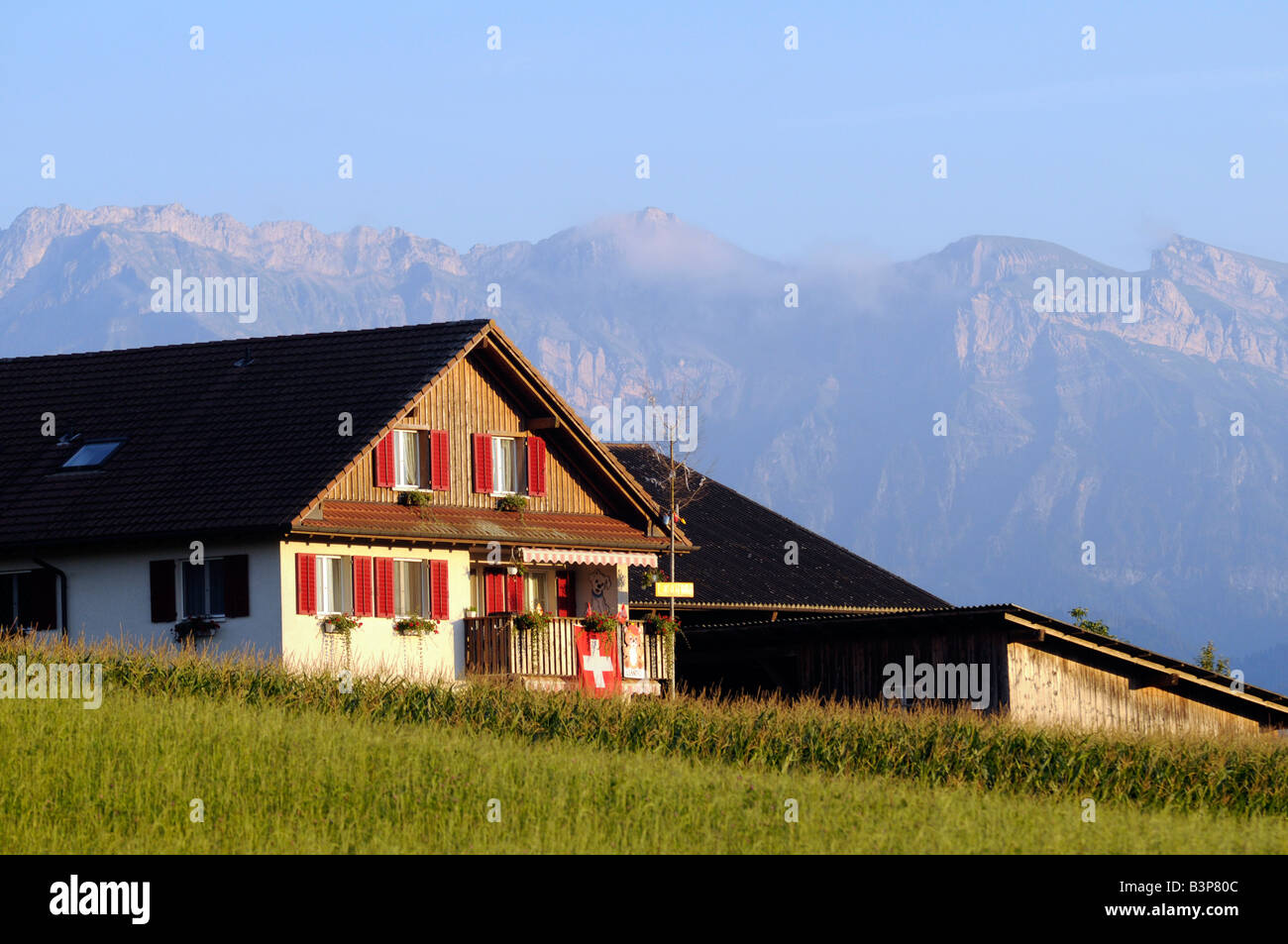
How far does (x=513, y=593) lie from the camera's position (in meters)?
41.6

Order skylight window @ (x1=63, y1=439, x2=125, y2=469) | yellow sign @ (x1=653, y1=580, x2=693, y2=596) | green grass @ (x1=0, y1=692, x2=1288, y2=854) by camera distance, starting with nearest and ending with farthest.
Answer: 1. green grass @ (x1=0, y1=692, x2=1288, y2=854)
2. yellow sign @ (x1=653, y1=580, x2=693, y2=596)
3. skylight window @ (x1=63, y1=439, x2=125, y2=469)

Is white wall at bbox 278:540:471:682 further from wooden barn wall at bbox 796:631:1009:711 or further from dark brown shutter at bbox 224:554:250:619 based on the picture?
wooden barn wall at bbox 796:631:1009:711

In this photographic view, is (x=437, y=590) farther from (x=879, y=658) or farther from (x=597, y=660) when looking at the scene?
(x=879, y=658)

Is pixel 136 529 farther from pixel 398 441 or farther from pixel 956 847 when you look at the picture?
pixel 956 847

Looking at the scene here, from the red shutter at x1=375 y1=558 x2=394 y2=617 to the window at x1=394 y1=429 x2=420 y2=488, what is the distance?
5.60ft

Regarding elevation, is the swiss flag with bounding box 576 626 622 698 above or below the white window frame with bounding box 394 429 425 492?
below

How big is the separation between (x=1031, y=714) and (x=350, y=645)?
12.9 meters

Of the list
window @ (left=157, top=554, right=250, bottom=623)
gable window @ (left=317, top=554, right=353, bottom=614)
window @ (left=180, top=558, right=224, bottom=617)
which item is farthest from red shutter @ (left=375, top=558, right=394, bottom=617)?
window @ (left=180, top=558, right=224, bottom=617)

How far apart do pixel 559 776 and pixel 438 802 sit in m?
2.36

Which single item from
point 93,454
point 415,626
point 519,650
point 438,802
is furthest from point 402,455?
point 438,802

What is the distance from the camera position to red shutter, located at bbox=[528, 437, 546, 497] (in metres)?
42.0
